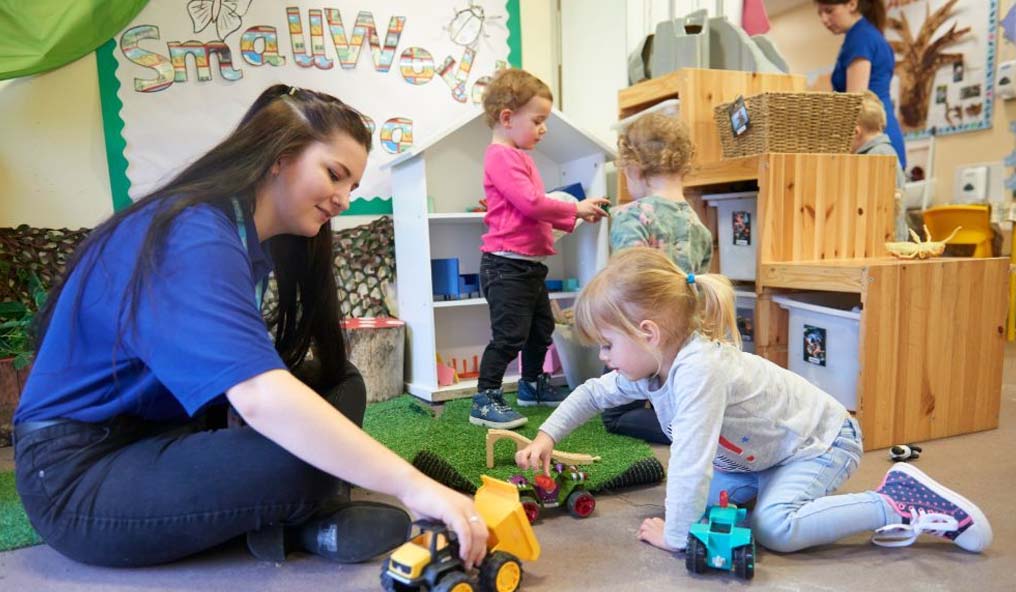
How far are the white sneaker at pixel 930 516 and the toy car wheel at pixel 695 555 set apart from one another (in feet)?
1.07

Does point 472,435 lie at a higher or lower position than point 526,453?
lower

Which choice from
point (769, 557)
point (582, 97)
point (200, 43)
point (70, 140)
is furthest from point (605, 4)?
point (769, 557)

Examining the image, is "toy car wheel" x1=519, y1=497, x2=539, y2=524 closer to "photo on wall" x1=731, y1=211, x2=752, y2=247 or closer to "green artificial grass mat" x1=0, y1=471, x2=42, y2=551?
"green artificial grass mat" x1=0, y1=471, x2=42, y2=551

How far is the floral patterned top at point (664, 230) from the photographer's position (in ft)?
6.08

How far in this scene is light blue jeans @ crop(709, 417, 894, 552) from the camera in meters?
1.12

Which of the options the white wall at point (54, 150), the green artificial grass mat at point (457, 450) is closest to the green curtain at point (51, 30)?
the white wall at point (54, 150)

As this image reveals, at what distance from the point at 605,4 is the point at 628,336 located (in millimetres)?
2032

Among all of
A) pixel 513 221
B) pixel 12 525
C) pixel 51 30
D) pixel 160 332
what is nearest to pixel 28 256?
pixel 51 30

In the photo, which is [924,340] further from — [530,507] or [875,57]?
[875,57]

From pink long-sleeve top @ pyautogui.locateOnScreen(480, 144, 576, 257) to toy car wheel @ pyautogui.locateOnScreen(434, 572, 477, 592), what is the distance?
1.29m

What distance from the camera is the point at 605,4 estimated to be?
2738 mm

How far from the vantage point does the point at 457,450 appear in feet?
5.53

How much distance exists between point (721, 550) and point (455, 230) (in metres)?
1.80

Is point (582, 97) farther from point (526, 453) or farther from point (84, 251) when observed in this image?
point (84, 251)
